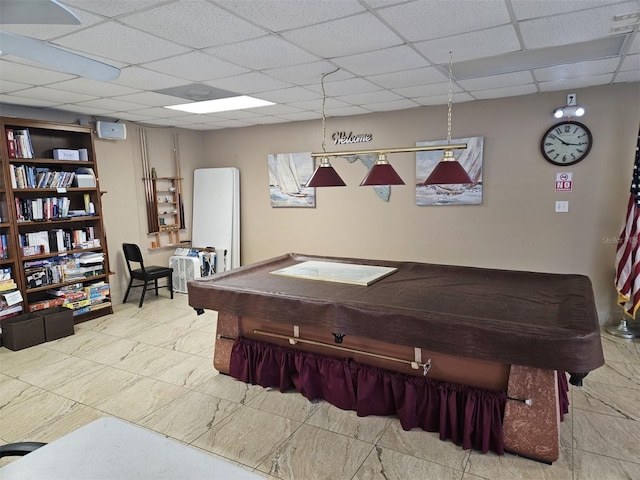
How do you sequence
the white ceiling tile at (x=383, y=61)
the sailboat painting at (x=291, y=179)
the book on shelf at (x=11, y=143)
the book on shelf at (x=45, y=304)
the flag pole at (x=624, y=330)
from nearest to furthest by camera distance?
the white ceiling tile at (x=383, y=61)
the flag pole at (x=624, y=330)
the book on shelf at (x=11, y=143)
the book on shelf at (x=45, y=304)
the sailboat painting at (x=291, y=179)

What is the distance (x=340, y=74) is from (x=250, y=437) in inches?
112

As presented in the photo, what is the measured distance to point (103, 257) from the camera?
5.11 meters

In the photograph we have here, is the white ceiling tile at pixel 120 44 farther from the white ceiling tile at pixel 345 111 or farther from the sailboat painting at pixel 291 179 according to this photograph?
the sailboat painting at pixel 291 179

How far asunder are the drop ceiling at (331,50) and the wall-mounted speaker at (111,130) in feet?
1.85

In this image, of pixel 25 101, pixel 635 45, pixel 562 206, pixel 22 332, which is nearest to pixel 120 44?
pixel 25 101

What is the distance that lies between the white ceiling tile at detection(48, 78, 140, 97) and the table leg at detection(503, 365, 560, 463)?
3.87 metres

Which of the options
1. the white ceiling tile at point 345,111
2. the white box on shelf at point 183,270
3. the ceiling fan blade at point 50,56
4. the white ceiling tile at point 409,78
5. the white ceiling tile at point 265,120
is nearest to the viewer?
the ceiling fan blade at point 50,56

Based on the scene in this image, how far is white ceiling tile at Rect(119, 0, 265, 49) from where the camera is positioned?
2.13m

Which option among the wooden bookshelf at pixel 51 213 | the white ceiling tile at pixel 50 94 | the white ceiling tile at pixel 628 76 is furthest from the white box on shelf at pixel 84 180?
the white ceiling tile at pixel 628 76

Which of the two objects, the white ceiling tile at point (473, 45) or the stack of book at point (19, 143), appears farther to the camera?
the stack of book at point (19, 143)

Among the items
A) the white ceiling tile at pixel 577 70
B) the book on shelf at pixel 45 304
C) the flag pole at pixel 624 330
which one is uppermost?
the white ceiling tile at pixel 577 70

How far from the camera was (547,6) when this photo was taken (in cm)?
A: 218

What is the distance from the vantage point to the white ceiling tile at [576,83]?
376 cm

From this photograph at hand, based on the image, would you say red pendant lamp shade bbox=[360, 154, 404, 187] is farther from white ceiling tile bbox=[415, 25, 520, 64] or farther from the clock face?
the clock face
